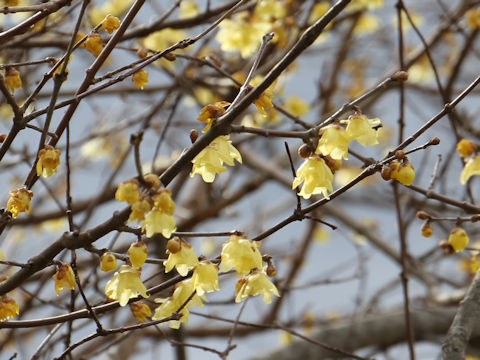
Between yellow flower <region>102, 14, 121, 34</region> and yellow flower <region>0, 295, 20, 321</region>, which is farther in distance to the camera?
yellow flower <region>102, 14, 121, 34</region>

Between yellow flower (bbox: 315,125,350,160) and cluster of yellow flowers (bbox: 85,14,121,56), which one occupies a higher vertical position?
cluster of yellow flowers (bbox: 85,14,121,56)

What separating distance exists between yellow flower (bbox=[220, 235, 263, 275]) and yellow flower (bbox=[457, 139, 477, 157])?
0.98 m

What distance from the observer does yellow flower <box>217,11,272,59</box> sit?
2.83 m

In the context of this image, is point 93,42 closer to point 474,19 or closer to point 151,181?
point 151,181

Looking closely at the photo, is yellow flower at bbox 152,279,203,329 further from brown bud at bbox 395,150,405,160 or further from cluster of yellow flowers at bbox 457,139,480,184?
cluster of yellow flowers at bbox 457,139,480,184

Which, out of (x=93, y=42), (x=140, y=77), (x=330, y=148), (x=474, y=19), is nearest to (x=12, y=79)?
(x=93, y=42)

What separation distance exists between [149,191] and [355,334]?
2935mm

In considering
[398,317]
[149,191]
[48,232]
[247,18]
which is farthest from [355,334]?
[48,232]

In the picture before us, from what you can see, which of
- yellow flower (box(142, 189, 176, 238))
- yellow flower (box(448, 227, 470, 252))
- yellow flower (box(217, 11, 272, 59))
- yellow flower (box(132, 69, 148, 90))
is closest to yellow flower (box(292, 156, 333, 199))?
yellow flower (box(142, 189, 176, 238))

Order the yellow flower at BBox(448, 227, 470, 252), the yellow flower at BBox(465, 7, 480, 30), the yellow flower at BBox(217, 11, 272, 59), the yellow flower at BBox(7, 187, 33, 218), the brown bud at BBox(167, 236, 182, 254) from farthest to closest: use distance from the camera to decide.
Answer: the yellow flower at BBox(465, 7, 480, 30)
the yellow flower at BBox(217, 11, 272, 59)
the yellow flower at BBox(448, 227, 470, 252)
the yellow flower at BBox(7, 187, 33, 218)
the brown bud at BBox(167, 236, 182, 254)

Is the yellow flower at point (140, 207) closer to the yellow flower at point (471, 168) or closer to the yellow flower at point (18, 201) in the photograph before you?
the yellow flower at point (18, 201)

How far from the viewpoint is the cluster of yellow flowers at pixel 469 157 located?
1983mm

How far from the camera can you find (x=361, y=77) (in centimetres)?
640

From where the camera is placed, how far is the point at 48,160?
142cm
